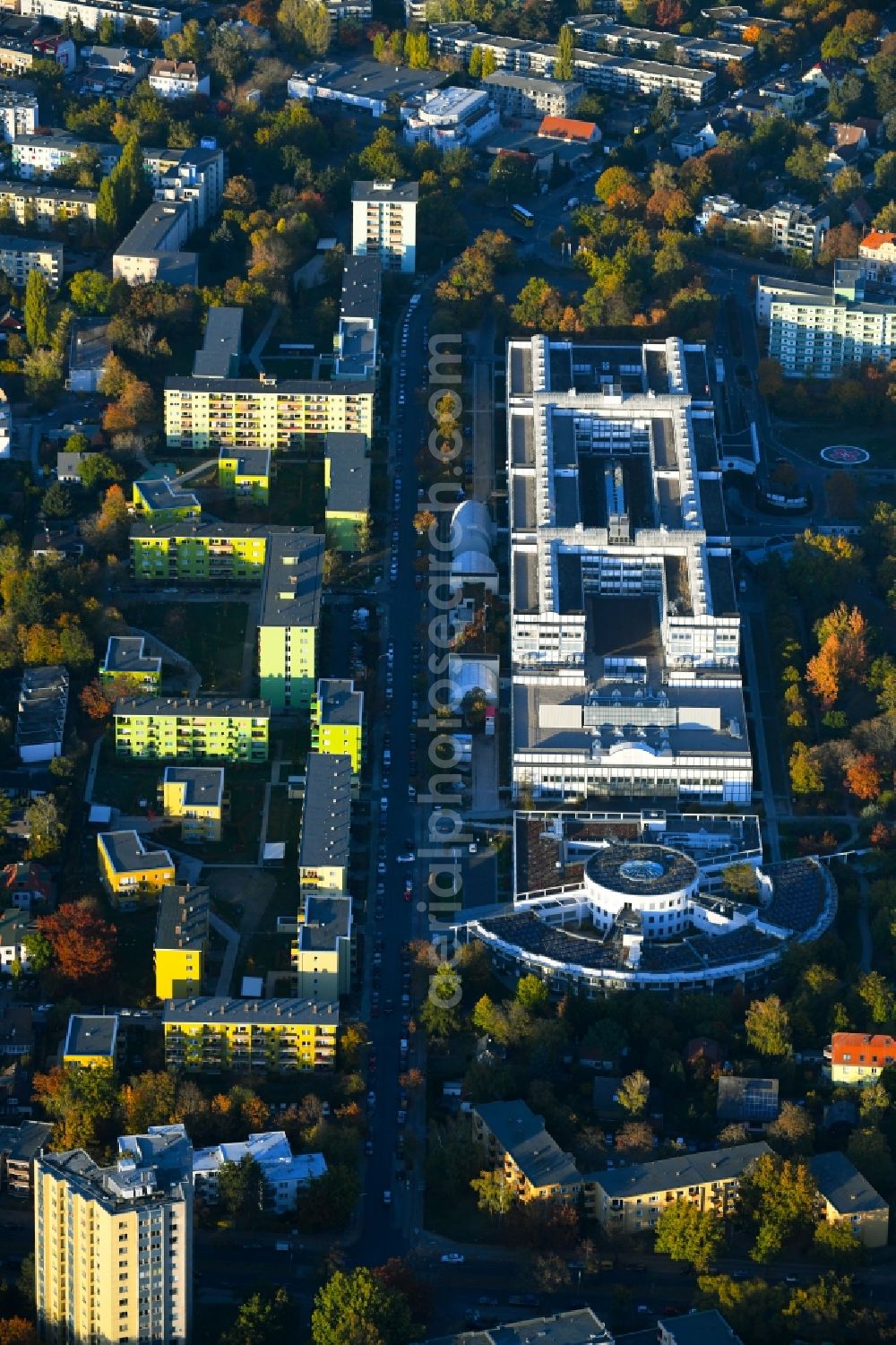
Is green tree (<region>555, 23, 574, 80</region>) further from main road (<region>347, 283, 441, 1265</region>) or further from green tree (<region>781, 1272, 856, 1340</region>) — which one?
green tree (<region>781, 1272, 856, 1340</region>)

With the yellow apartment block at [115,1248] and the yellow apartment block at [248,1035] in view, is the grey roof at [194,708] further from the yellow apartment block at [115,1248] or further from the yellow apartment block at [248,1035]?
the yellow apartment block at [115,1248]

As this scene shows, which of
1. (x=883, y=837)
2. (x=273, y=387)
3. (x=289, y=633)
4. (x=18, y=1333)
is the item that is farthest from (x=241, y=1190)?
(x=273, y=387)

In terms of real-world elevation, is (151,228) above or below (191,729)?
above

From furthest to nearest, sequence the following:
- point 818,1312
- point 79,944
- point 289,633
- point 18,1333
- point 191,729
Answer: point 289,633 < point 191,729 < point 79,944 < point 818,1312 < point 18,1333

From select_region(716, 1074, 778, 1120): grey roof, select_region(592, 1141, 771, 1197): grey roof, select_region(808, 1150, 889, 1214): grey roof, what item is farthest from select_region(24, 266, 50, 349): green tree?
select_region(808, 1150, 889, 1214): grey roof

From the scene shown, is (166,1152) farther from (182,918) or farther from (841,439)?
(841,439)

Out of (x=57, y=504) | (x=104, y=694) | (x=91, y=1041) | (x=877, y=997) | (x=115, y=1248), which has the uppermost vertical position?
(x=115, y=1248)
